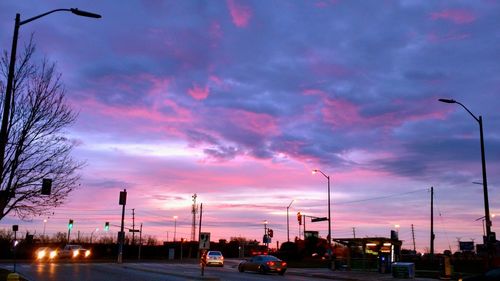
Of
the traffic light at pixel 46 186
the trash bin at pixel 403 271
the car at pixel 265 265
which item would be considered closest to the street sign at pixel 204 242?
the traffic light at pixel 46 186

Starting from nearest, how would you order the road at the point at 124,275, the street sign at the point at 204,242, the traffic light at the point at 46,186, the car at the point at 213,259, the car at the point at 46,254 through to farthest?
the traffic light at the point at 46,186, the street sign at the point at 204,242, the road at the point at 124,275, the car at the point at 213,259, the car at the point at 46,254

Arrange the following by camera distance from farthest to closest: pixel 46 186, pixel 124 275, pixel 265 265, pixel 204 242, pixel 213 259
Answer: pixel 213 259 < pixel 265 265 < pixel 124 275 < pixel 204 242 < pixel 46 186

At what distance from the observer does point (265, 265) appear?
1690 inches

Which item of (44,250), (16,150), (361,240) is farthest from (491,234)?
(44,250)

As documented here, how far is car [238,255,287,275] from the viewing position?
42281 millimetres

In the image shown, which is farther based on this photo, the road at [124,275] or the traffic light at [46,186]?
the road at [124,275]

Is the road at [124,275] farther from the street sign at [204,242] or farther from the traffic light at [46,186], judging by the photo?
the traffic light at [46,186]

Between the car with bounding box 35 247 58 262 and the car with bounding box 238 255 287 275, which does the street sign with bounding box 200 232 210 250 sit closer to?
the car with bounding box 238 255 287 275

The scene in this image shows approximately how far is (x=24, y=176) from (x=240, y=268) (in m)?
30.1

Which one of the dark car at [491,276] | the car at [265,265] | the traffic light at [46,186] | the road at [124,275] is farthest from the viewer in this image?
the car at [265,265]

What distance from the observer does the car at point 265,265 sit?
1665 inches

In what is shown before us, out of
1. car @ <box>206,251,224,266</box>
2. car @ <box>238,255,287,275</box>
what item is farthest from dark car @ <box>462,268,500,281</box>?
car @ <box>206,251,224,266</box>

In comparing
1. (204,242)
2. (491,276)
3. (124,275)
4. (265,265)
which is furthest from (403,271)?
(491,276)

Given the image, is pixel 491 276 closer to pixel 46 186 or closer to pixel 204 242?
pixel 46 186
